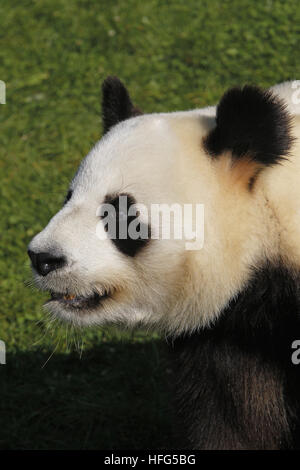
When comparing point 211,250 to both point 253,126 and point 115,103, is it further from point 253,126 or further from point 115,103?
point 115,103

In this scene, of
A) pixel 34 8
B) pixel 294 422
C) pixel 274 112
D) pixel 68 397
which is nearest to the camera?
pixel 274 112

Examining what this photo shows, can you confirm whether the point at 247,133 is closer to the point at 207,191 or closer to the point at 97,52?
the point at 207,191

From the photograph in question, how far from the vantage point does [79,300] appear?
3.10 m

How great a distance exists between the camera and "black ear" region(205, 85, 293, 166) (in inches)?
109

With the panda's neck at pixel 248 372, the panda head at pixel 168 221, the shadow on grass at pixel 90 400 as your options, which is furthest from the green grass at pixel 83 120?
the panda head at pixel 168 221

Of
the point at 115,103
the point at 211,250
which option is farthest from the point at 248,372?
the point at 115,103

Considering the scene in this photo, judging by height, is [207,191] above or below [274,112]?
below

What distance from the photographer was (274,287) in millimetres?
2920

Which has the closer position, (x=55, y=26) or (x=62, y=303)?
(x=62, y=303)

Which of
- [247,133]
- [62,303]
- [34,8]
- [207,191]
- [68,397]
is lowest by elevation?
[68,397]

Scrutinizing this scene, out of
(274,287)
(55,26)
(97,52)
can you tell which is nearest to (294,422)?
(274,287)

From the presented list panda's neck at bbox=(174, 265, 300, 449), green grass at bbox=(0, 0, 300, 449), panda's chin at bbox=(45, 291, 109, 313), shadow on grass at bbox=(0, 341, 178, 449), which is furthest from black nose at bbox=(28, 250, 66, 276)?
green grass at bbox=(0, 0, 300, 449)

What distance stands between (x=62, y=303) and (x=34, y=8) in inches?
224

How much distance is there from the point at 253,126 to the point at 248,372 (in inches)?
42.7
